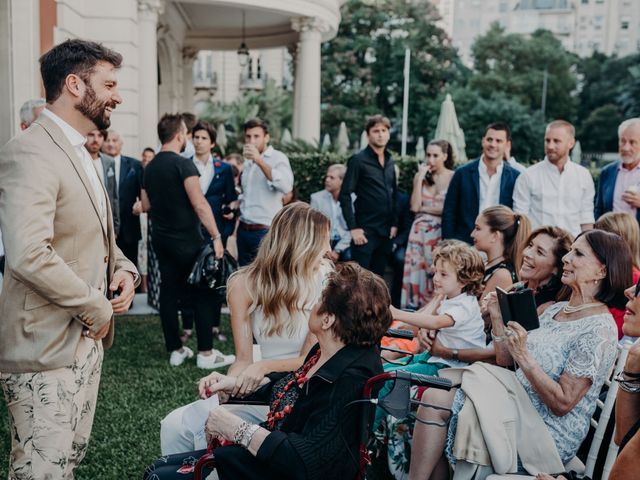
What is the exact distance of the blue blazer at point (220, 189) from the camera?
22.2 feet

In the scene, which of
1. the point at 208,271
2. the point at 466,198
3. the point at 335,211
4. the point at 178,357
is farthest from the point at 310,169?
the point at 178,357

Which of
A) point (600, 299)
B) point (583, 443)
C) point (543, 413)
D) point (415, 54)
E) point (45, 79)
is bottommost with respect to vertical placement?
point (583, 443)

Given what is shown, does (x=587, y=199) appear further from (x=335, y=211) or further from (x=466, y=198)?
(x=335, y=211)

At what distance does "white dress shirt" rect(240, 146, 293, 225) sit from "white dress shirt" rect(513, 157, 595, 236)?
7.47 feet

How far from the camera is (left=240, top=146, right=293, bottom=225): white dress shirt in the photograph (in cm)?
689

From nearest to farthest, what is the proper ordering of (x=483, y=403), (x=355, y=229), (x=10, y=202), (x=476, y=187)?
(x=10, y=202) < (x=483, y=403) < (x=476, y=187) < (x=355, y=229)

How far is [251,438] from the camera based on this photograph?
2416mm

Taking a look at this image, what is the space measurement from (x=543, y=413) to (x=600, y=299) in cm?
61

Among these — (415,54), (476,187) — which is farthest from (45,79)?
(415,54)

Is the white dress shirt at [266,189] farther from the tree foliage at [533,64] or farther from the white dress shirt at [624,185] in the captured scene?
the tree foliage at [533,64]

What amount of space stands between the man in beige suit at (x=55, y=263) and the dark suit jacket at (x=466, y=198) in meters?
4.25

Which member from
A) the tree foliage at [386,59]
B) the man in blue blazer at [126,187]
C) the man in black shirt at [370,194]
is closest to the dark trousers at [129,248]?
the man in blue blazer at [126,187]

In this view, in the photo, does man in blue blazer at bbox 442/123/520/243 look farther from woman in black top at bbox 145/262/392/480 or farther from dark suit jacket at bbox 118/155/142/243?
woman in black top at bbox 145/262/392/480

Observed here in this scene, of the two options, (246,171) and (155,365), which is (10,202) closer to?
(155,365)
